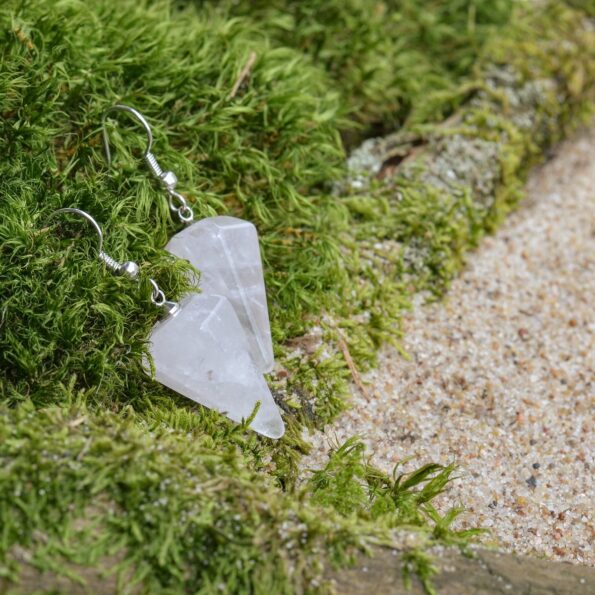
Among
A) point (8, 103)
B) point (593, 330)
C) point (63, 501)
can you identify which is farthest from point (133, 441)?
point (593, 330)

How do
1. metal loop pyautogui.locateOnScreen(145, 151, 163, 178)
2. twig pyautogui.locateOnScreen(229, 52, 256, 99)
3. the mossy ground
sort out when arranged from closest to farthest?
1. the mossy ground
2. metal loop pyautogui.locateOnScreen(145, 151, 163, 178)
3. twig pyautogui.locateOnScreen(229, 52, 256, 99)

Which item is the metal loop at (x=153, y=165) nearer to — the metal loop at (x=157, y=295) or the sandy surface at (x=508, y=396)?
the metal loop at (x=157, y=295)

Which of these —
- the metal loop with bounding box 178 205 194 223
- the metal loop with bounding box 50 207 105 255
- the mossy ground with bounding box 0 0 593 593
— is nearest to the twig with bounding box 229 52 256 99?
the mossy ground with bounding box 0 0 593 593

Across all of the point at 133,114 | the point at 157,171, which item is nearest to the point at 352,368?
the point at 157,171

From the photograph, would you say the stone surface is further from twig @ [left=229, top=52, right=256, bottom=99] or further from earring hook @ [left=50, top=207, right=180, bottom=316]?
twig @ [left=229, top=52, right=256, bottom=99]

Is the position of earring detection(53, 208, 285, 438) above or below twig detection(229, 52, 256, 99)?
below

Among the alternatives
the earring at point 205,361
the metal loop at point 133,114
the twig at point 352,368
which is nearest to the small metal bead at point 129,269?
the earring at point 205,361

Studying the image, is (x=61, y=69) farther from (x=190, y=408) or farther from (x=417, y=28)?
(x=417, y=28)

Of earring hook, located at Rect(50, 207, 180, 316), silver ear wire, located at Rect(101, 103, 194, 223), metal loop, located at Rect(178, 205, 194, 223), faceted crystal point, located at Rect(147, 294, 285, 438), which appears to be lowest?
faceted crystal point, located at Rect(147, 294, 285, 438)
